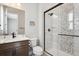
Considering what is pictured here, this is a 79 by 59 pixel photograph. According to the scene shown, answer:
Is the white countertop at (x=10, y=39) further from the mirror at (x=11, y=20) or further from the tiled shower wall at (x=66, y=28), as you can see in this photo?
the tiled shower wall at (x=66, y=28)

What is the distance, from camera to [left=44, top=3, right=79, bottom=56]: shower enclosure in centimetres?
135

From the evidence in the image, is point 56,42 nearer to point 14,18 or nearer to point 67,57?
point 67,57

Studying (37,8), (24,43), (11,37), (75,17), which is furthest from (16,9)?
(75,17)

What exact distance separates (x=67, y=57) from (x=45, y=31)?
52 cm

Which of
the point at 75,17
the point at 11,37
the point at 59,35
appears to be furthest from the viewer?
the point at 59,35

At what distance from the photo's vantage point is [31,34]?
50.1 inches

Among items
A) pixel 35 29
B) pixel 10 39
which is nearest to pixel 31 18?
pixel 35 29

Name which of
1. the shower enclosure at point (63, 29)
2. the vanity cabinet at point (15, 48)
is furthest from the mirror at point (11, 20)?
the shower enclosure at point (63, 29)

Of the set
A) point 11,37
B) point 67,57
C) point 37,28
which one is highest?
point 37,28

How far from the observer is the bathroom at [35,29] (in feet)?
3.99

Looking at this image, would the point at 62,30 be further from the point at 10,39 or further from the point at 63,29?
the point at 10,39

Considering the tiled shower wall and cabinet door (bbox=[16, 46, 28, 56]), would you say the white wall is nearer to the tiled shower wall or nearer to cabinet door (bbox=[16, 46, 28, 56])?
cabinet door (bbox=[16, 46, 28, 56])

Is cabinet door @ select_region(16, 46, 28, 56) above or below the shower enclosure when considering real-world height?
below

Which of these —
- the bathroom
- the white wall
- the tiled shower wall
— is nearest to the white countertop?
the bathroom
